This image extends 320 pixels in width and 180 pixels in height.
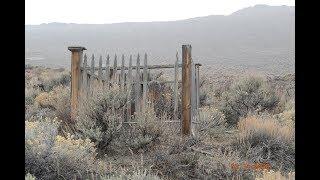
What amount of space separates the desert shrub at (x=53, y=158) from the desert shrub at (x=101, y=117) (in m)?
1.16

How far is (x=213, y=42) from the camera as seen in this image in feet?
227

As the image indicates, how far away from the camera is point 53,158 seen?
592 cm

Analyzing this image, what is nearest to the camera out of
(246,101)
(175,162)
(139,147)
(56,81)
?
(175,162)

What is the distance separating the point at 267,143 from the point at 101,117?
9.20ft

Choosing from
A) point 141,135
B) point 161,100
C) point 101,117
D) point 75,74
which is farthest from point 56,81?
point 141,135

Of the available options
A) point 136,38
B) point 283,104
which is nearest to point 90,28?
point 136,38

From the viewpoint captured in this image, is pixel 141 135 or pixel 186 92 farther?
pixel 186 92

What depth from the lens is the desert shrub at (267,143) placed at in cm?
775

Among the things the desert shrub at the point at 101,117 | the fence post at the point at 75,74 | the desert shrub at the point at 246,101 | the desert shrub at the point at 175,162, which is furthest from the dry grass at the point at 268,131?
the desert shrub at the point at 246,101

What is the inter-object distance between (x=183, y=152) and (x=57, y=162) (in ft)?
7.27

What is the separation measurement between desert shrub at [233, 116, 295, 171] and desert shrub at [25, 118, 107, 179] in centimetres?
265

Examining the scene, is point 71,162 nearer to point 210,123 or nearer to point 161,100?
point 161,100

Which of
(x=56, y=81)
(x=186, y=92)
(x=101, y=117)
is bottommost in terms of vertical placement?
(x=101, y=117)

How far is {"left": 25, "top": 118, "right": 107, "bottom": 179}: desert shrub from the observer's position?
570 centimetres
